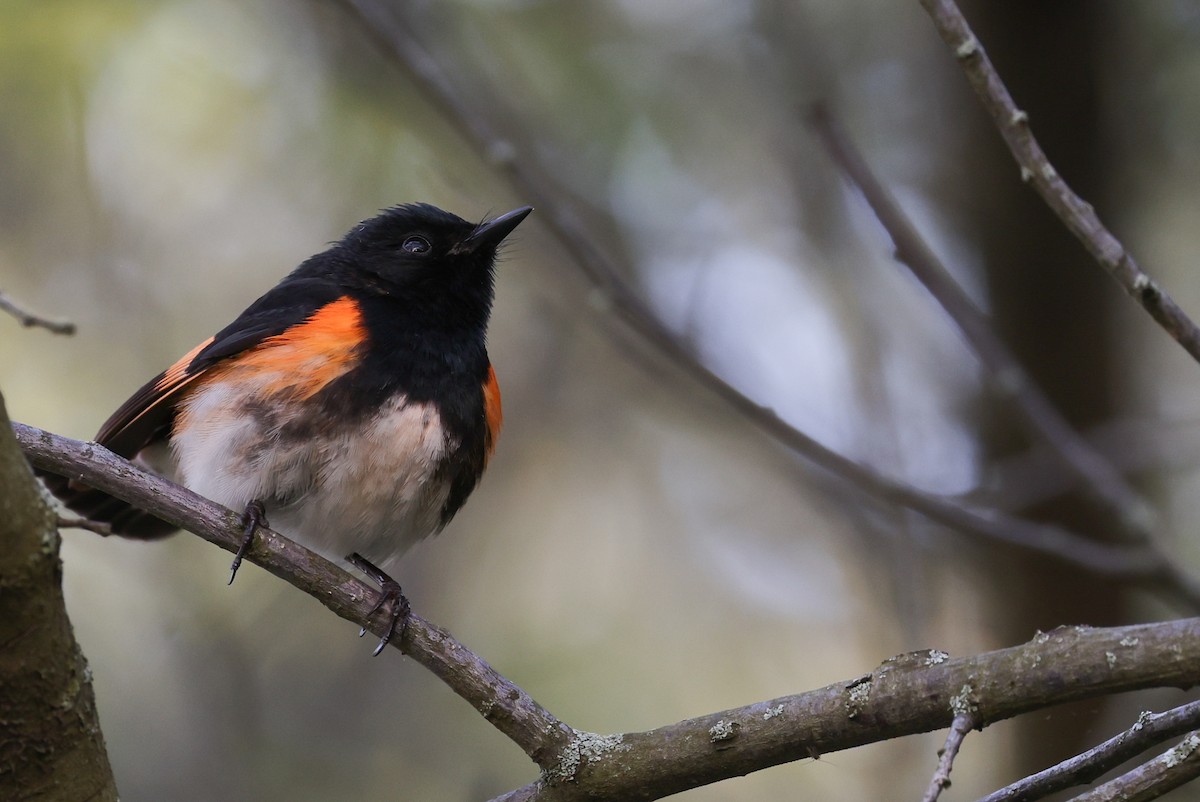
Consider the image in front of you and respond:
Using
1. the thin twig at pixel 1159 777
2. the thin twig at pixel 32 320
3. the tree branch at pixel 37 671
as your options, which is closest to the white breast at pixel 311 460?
the thin twig at pixel 32 320

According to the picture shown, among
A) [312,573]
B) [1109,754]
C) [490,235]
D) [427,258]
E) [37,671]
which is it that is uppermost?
[490,235]

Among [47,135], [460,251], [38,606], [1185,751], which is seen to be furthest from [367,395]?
[47,135]

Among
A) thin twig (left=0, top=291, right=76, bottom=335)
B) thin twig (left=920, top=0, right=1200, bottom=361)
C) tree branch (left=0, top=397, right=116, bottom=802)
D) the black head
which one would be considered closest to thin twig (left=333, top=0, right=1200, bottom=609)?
the black head

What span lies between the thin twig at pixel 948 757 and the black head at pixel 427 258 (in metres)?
2.02

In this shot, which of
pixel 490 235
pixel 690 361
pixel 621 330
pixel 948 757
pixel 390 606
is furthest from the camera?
pixel 621 330

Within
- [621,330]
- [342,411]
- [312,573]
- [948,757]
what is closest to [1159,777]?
[948,757]

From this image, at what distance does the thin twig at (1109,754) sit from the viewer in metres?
1.68

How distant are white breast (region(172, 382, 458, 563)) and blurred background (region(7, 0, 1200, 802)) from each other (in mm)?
1036

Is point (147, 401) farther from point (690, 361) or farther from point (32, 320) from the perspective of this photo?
point (690, 361)

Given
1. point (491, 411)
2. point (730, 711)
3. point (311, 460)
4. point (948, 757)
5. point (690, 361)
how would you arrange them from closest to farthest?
1. point (948, 757)
2. point (730, 711)
3. point (311, 460)
4. point (690, 361)
5. point (491, 411)

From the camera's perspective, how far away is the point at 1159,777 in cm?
160

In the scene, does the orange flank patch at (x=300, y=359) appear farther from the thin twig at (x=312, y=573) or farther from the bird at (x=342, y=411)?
the thin twig at (x=312, y=573)

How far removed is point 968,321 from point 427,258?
158 centimetres

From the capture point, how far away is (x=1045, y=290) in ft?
14.7
